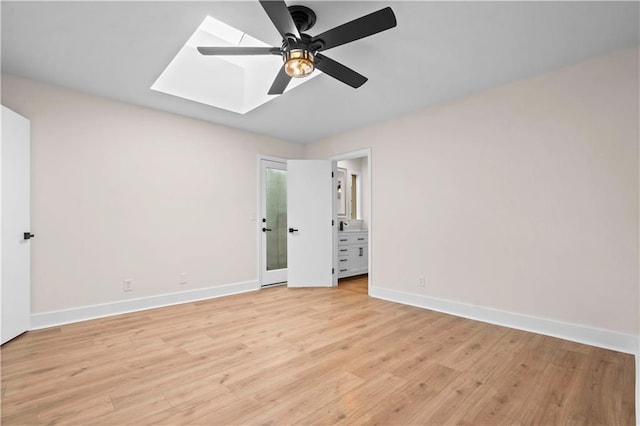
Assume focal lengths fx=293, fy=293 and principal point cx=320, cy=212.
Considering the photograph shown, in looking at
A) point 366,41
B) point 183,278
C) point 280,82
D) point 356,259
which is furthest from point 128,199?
point 356,259

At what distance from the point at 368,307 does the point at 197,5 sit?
10.9 feet

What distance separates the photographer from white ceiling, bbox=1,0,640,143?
6.38 ft

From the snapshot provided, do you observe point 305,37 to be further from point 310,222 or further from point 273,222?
point 273,222

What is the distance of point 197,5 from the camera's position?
1.91 metres

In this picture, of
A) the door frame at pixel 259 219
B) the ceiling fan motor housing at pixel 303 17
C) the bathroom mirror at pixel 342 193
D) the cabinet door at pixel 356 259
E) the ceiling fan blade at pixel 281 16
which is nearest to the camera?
the ceiling fan blade at pixel 281 16

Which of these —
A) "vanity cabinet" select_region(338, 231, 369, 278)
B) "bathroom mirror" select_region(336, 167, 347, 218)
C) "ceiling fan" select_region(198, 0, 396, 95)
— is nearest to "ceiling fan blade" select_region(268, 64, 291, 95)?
"ceiling fan" select_region(198, 0, 396, 95)

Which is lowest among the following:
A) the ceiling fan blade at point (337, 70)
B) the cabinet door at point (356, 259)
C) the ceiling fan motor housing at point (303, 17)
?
the cabinet door at point (356, 259)

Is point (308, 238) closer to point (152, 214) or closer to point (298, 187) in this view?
point (298, 187)

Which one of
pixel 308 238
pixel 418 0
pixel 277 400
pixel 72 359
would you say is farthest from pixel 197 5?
pixel 308 238

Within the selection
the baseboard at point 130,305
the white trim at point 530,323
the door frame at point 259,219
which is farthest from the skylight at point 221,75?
the white trim at point 530,323

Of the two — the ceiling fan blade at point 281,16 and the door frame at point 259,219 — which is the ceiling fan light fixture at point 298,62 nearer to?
the ceiling fan blade at point 281,16

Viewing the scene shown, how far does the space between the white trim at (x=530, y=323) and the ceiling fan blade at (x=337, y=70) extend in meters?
2.63

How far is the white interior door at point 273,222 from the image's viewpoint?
4.74 metres

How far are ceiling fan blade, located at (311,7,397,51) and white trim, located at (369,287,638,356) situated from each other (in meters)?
2.87
